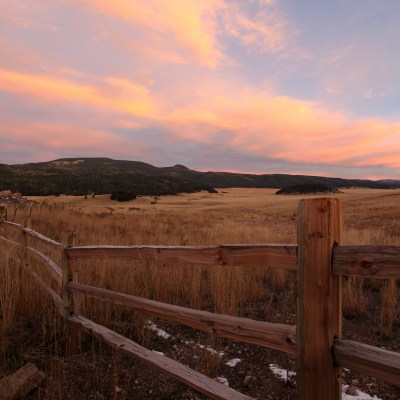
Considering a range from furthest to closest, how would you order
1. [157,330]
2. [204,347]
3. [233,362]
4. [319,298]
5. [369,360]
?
[157,330], [204,347], [233,362], [319,298], [369,360]

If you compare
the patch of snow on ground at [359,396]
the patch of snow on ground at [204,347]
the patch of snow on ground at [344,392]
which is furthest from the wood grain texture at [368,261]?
the patch of snow on ground at [204,347]

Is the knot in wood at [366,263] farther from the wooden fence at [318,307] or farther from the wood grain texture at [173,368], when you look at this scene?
the wood grain texture at [173,368]

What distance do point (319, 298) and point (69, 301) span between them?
11.1 feet

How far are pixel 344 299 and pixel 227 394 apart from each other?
12.8ft

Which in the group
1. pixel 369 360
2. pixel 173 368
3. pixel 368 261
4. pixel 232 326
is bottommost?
pixel 173 368

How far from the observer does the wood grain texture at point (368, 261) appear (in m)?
1.84

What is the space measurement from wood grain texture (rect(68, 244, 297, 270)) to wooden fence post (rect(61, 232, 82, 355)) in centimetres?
96

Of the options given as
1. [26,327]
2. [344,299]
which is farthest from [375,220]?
[26,327]

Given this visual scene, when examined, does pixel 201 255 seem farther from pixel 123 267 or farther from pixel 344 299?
pixel 123 267

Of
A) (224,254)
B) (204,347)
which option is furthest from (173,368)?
(204,347)

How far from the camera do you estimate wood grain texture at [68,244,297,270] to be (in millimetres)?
2332

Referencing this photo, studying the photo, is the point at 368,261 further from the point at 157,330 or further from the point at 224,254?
the point at 157,330

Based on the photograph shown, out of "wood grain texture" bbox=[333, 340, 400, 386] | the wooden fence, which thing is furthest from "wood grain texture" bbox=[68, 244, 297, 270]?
"wood grain texture" bbox=[333, 340, 400, 386]

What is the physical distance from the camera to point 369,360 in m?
1.88
